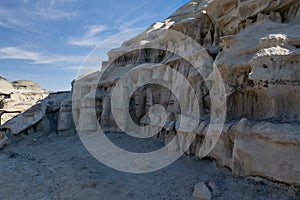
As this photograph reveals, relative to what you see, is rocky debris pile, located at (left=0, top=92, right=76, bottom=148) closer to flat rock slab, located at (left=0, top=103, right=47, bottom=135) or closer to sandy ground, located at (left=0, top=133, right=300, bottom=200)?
flat rock slab, located at (left=0, top=103, right=47, bottom=135)

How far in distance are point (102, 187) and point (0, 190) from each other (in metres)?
2.75

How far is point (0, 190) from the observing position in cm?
558

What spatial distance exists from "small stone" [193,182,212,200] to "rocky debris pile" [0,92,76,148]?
9803 mm

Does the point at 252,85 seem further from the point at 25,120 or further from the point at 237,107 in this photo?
the point at 25,120

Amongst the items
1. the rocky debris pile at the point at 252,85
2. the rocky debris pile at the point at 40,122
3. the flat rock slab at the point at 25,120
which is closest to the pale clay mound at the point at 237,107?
the rocky debris pile at the point at 252,85

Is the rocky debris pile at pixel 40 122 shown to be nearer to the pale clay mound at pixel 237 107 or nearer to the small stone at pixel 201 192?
the pale clay mound at pixel 237 107

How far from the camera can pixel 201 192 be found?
4445 mm

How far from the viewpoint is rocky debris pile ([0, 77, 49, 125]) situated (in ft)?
42.7

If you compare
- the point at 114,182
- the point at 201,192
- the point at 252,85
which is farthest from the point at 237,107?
the point at 114,182

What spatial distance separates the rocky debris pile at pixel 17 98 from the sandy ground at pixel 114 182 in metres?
5.94

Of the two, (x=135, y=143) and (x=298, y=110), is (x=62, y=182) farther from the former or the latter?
(x=298, y=110)

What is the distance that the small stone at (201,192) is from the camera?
4333 mm

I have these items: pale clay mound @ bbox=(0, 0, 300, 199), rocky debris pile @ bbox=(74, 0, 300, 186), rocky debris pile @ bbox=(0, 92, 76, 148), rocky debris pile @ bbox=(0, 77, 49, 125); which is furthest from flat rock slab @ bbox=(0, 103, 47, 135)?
rocky debris pile @ bbox=(74, 0, 300, 186)

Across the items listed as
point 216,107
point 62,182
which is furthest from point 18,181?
point 216,107
